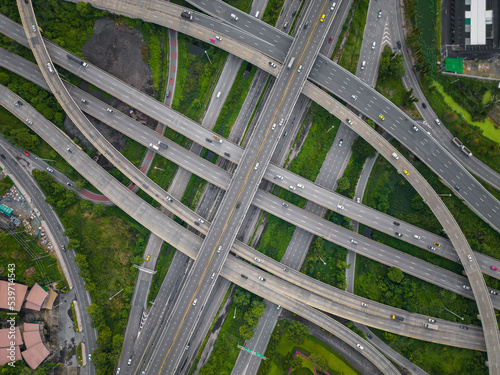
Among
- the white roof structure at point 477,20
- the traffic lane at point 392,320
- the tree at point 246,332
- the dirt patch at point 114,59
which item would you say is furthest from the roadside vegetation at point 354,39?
the tree at point 246,332

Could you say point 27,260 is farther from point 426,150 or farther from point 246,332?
point 426,150

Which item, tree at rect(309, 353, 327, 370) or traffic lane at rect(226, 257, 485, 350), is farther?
traffic lane at rect(226, 257, 485, 350)

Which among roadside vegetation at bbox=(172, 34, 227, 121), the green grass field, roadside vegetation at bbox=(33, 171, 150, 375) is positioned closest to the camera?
roadside vegetation at bbox=(33, 171, 150, 375)

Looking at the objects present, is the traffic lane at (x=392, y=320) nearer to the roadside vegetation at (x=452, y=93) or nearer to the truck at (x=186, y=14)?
the roadside vegetation at (x=452, y=93)

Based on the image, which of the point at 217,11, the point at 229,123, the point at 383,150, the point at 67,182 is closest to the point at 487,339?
the point at 383,150

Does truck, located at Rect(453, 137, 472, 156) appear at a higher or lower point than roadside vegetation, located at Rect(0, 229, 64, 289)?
higher

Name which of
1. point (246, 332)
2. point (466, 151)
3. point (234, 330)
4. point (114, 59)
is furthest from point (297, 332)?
point (114, 59)

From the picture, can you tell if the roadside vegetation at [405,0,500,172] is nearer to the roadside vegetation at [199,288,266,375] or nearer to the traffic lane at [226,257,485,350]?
the traffic lane at [226,257,485,350]

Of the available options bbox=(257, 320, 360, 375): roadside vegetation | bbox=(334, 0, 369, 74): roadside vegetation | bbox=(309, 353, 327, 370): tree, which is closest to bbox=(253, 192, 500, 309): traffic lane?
bbox=(257, 320, 360, 375): roadside vegetation
